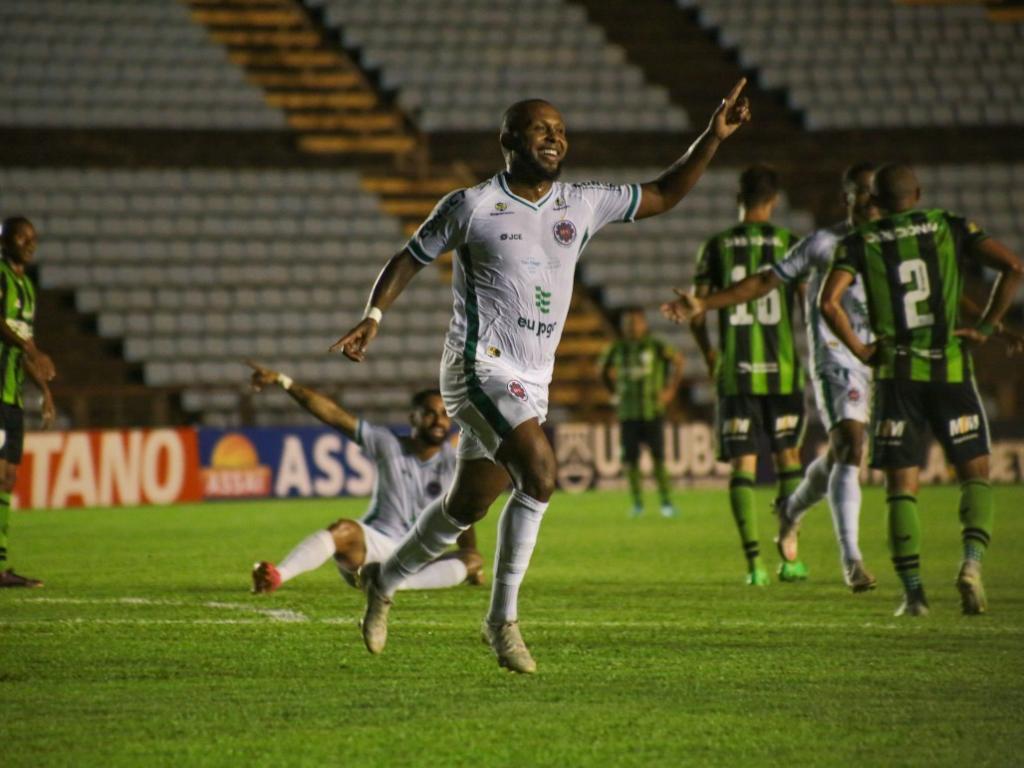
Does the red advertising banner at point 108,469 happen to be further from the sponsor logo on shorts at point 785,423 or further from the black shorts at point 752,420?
the sponsor logo on shorts at point 785,423

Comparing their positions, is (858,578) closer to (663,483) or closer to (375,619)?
(375,619)

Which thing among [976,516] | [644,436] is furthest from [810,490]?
[644,436]

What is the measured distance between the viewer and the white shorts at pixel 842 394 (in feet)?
29.6

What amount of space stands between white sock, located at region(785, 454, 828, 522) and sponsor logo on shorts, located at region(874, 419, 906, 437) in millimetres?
1940

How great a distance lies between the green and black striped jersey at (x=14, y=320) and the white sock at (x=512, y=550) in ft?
14.4

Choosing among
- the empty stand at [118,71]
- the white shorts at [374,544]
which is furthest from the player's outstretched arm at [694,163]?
the empty stand at [118,71]

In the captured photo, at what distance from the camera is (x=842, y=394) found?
902 cm

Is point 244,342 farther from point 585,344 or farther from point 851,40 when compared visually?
point 851,40

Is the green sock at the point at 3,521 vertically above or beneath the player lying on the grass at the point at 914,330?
beneath

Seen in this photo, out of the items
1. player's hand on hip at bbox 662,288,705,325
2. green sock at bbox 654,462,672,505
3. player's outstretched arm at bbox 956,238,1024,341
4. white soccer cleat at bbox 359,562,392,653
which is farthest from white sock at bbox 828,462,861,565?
green sock at bbox 654,462,672,505

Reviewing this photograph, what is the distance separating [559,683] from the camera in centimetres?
538

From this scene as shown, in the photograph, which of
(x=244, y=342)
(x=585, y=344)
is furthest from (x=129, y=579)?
(x=585, y=344)

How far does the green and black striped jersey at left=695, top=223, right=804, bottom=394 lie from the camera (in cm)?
912

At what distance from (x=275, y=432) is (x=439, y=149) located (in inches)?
284
